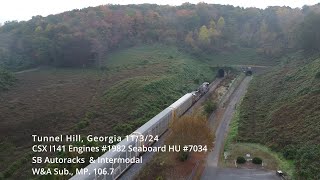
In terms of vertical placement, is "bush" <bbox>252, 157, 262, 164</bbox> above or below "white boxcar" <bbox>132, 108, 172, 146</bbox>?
below

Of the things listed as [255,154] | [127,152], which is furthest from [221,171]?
[127,152]

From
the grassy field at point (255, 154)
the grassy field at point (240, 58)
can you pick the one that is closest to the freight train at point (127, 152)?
the grassy field at point (255, 154)

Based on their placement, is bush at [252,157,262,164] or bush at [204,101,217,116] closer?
bush at [252,157,262,164]

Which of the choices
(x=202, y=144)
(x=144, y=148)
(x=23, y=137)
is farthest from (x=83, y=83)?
(x=202, y=144)

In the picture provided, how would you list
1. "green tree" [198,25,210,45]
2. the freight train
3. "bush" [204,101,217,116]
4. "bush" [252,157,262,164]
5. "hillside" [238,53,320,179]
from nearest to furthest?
the freight train, "hillside" [238,53,320,179], "bush" [252,157,262,164], "bush" [204,101,217,116], "green tree" [198,25,210,45]

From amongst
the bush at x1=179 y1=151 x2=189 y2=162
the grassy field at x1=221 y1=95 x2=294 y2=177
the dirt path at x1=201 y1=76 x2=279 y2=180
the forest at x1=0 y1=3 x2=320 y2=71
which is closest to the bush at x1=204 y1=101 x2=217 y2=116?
the dirt path at x1=201 y1=76 x2=279 y2=180

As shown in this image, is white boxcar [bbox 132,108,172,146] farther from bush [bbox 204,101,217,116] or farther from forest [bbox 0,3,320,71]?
forest [bbox 0,3,320,71]
